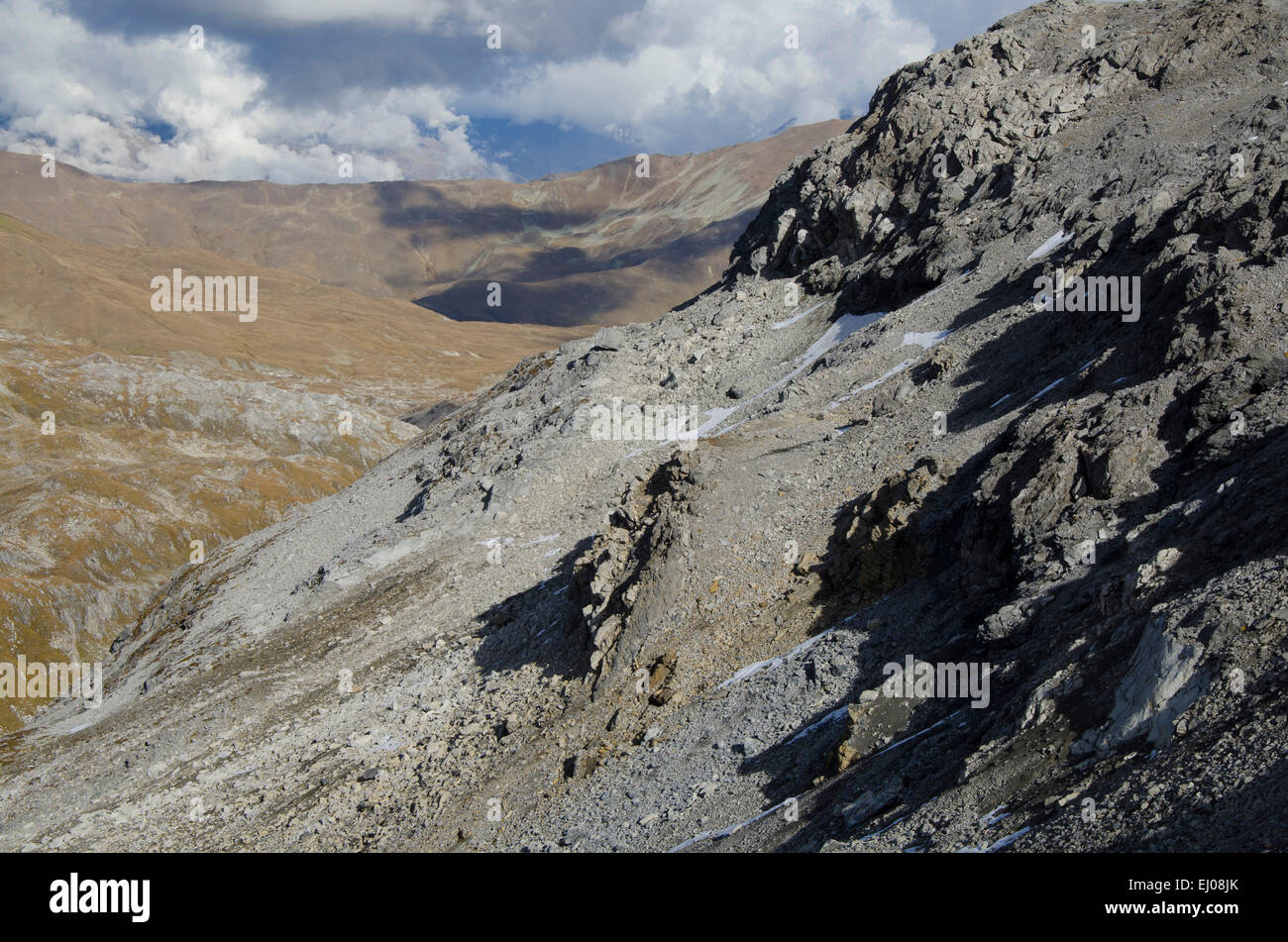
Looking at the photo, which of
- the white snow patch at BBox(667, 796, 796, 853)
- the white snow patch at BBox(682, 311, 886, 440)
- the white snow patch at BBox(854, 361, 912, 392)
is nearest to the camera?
the white snow patch at BBox(667, 796, 796, 853)

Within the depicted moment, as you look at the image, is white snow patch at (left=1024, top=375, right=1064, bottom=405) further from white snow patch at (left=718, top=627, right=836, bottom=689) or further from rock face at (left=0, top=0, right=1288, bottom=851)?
white snow patch at (left=718, top=627, right=836, bottom=689)

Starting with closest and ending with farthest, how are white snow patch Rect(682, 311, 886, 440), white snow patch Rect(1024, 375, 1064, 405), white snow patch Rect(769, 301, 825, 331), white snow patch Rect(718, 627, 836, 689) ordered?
1. white snow patch Rect(718, 627, 836, 689)
2. white snow patch Rect(1024, 375, 1064, 405)
3. white snow patch Rect(682, 311, 886, 440)
4. white snow patch Rect(769, 301, 825, 331)

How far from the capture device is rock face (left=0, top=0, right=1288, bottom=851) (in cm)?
1398

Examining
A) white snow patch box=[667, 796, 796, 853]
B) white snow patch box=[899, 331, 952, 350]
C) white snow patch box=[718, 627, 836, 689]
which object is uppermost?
white snow patch box=[899, 331, 952, 350]

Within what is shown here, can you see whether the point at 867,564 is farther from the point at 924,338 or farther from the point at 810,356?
the point at 810,356

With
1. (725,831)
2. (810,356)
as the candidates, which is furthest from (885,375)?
(725,831)

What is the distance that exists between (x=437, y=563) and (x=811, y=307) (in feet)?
83.5

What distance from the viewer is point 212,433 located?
4380 inches

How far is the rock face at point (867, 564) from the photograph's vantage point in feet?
45.9

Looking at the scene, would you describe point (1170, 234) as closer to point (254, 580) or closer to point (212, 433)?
point (254, 580)

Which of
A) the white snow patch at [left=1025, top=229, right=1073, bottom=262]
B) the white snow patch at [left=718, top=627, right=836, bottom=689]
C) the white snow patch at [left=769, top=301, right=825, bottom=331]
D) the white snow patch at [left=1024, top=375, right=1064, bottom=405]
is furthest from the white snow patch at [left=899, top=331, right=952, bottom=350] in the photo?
the white snow patch at [left=718, top=627, right=836, bottom=689]

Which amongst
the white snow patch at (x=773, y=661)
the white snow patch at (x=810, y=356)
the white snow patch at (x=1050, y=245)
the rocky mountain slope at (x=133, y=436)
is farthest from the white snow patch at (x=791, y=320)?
the rocky mountain slope at (x=133, y=436)

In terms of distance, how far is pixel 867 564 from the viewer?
78.7ft

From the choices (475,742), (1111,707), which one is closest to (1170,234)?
(1111,707)
